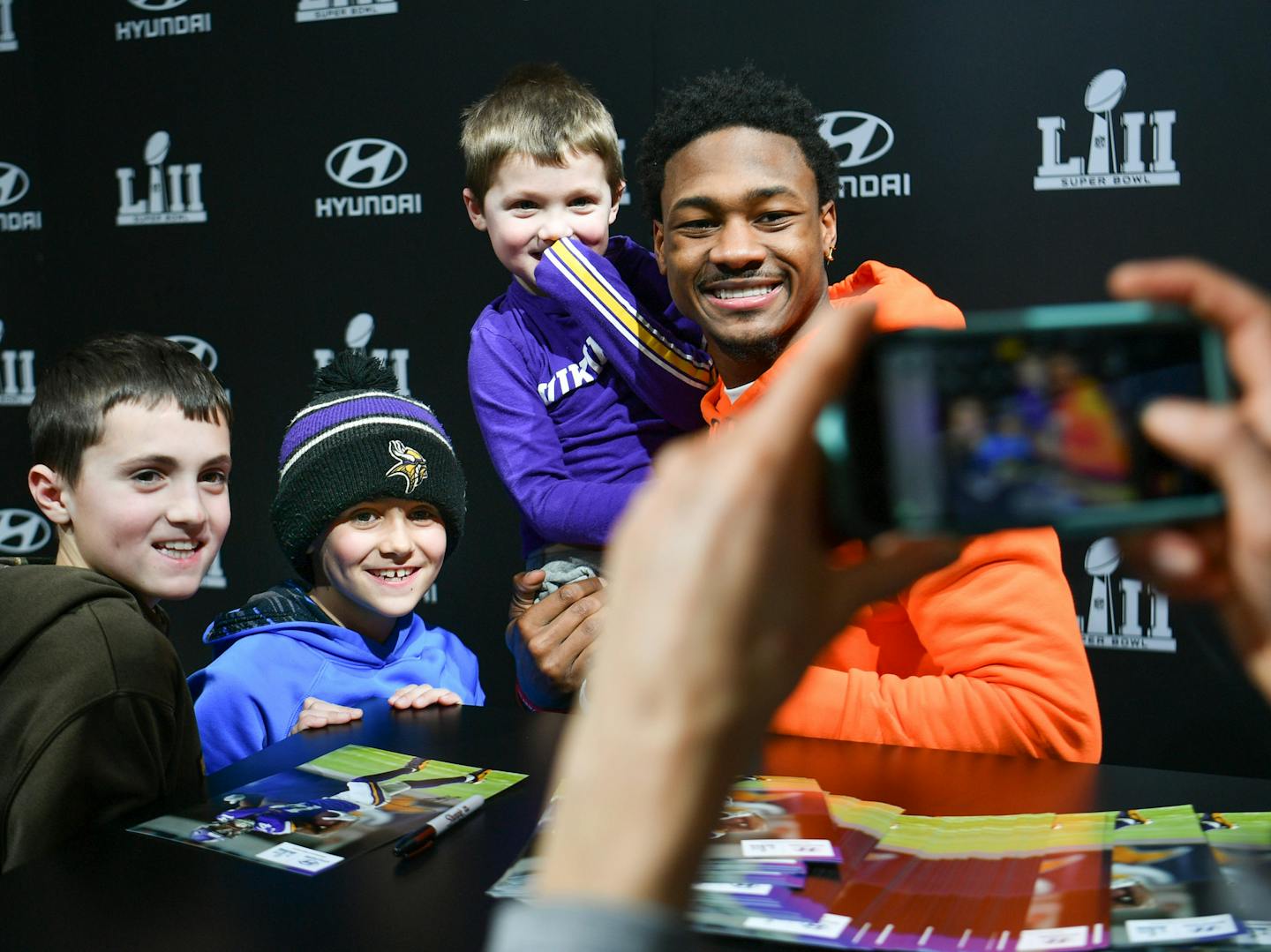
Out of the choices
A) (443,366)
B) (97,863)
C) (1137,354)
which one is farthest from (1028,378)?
(443,366)

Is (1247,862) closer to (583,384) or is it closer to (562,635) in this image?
(562,635)

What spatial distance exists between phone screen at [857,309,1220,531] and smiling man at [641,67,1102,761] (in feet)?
1.08

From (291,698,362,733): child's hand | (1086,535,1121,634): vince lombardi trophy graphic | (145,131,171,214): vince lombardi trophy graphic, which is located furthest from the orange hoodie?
(145,131,171,214): vince lombardi trophy graphic

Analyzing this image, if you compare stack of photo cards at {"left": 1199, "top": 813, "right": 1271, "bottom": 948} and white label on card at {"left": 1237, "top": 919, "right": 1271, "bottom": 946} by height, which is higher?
stack of photo cards at {"left": 1199, "top": 813, "right": 1271, "bottom": 948}

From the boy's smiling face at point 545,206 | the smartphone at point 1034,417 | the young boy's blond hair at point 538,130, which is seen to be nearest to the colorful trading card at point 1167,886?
the smartphone at point 1034,417

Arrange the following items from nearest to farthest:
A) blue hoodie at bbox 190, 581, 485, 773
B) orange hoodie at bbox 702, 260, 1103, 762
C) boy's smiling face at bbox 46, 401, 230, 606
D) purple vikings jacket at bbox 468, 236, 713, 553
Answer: orange hoodie at bbox 702, 260, 1103, 762, boy's smiling face at bbox 46, 401, 230, 606, blue hoodie at bbox 190, 581, 485, 773, purple vikings jacket at bbox 468, 236, 713, 553

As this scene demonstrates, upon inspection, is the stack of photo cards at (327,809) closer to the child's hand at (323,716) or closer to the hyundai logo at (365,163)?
the child's hand at (323,716)

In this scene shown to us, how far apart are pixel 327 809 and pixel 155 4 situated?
3.62m

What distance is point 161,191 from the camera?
153 inches

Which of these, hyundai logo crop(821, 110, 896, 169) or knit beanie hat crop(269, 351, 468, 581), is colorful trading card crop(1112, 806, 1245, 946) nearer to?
knit beanie hat crop(269, 351, 468, 581)

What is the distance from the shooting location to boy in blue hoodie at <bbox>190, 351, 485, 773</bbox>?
1812 millimetres

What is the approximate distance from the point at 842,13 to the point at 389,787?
2.46 meters

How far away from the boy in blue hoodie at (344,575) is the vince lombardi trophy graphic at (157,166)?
2163 millimetres

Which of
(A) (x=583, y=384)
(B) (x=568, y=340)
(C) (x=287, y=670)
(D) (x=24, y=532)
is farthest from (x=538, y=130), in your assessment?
(D) (x=24, y=532)
